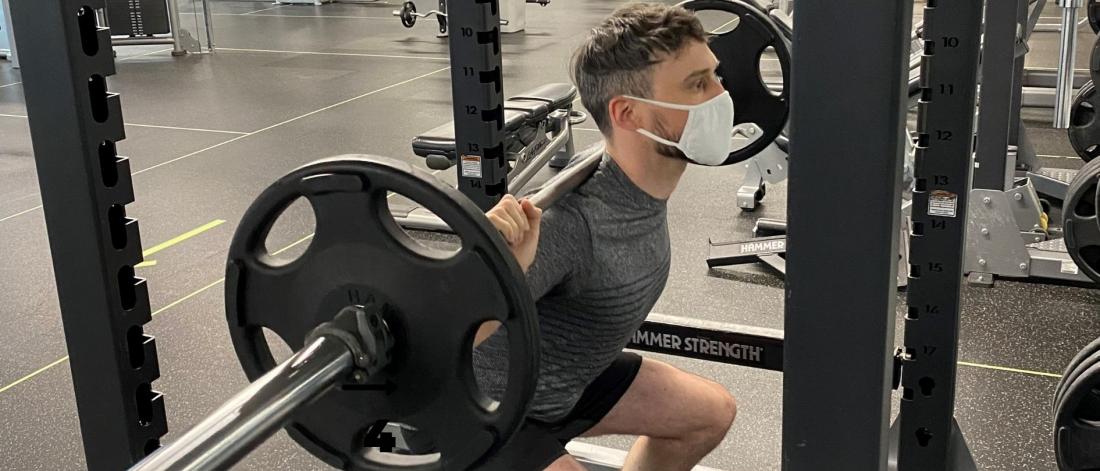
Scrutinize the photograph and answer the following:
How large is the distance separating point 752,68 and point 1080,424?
1.24 meters

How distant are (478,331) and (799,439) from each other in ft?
1.26

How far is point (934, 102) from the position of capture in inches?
82.6

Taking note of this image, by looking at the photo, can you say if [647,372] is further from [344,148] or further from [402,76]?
[402,76]

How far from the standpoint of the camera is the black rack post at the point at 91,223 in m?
1.31

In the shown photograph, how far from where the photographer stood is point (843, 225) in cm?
115

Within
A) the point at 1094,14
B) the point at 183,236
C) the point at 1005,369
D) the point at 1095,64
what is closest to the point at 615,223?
the point at 1005,369

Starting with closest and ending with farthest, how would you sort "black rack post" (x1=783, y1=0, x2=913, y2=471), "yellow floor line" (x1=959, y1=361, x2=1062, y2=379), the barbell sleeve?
the barbell sleeve
"black rack post" (x1=783, y1=0, x2=913, y2=471)
"yellow floor line" (x1=959, y1=361, x2=1062, y2=379)

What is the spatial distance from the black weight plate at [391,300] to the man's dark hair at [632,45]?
789mm

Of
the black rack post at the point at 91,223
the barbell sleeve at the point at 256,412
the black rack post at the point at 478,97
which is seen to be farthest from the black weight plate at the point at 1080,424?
the black rack post at the point at 91,223

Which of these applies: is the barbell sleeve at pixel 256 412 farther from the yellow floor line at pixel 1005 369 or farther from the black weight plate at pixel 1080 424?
the yellow floor line at pixel 1005 369

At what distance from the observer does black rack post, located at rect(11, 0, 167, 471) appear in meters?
1.31

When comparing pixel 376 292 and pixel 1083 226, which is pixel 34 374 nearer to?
pixel 376 292

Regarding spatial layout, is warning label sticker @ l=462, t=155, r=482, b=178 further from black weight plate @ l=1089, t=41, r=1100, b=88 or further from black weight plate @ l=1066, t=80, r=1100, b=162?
black weight plate @ l=1066, t=80, r=1100, b=162

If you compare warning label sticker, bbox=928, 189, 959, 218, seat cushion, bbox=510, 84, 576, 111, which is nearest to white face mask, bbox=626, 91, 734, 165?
warning label sticker, bbox=928, 189, 959, 218
